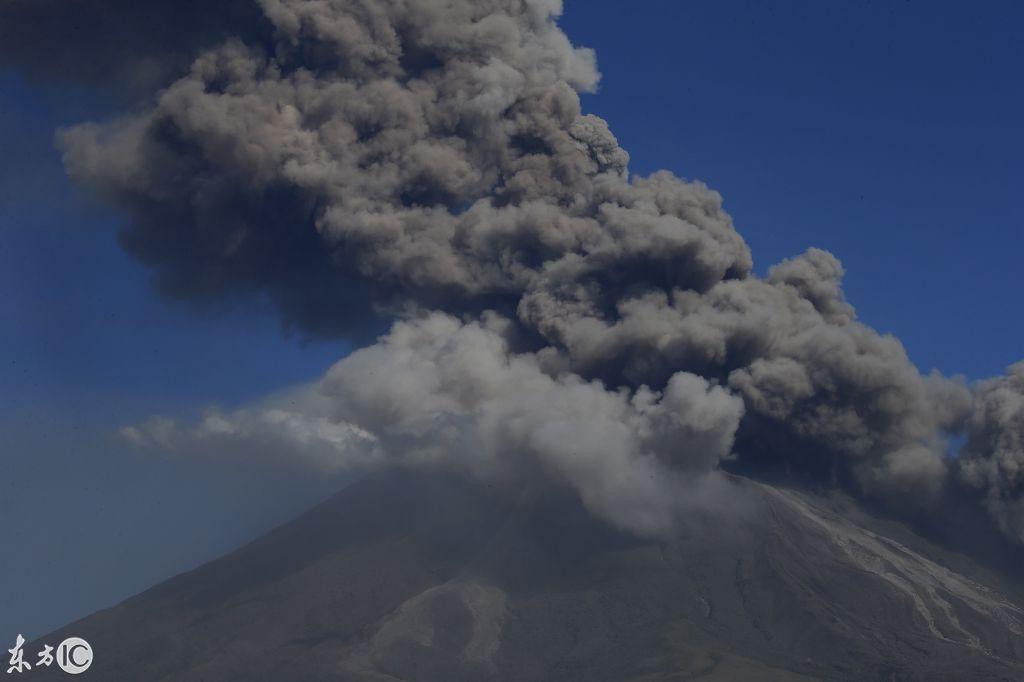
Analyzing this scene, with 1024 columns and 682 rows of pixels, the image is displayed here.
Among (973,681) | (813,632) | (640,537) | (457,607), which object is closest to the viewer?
(973,681)

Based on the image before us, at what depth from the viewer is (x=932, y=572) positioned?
56.9 meters

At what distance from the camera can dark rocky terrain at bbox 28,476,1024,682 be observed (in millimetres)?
51812

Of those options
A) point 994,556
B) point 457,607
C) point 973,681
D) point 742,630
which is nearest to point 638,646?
point 742,630

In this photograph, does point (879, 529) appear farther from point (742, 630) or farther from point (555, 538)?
point (555, 538)

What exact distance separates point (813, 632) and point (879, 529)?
9.46 meters

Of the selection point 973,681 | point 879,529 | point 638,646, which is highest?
point 879,529

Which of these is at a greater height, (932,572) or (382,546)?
(382,546)

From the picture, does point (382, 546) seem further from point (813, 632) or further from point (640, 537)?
point (813, 632)

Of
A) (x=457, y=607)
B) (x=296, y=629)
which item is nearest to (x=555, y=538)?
(x=457, y=607)

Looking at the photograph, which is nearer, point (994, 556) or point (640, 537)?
point (994, 556)

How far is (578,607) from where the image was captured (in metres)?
57.8

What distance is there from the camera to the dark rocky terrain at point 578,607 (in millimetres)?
51812

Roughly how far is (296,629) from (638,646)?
17.1 meters

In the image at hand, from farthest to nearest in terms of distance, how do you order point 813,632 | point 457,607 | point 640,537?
point 640,537, point 457,607, point 813,632
